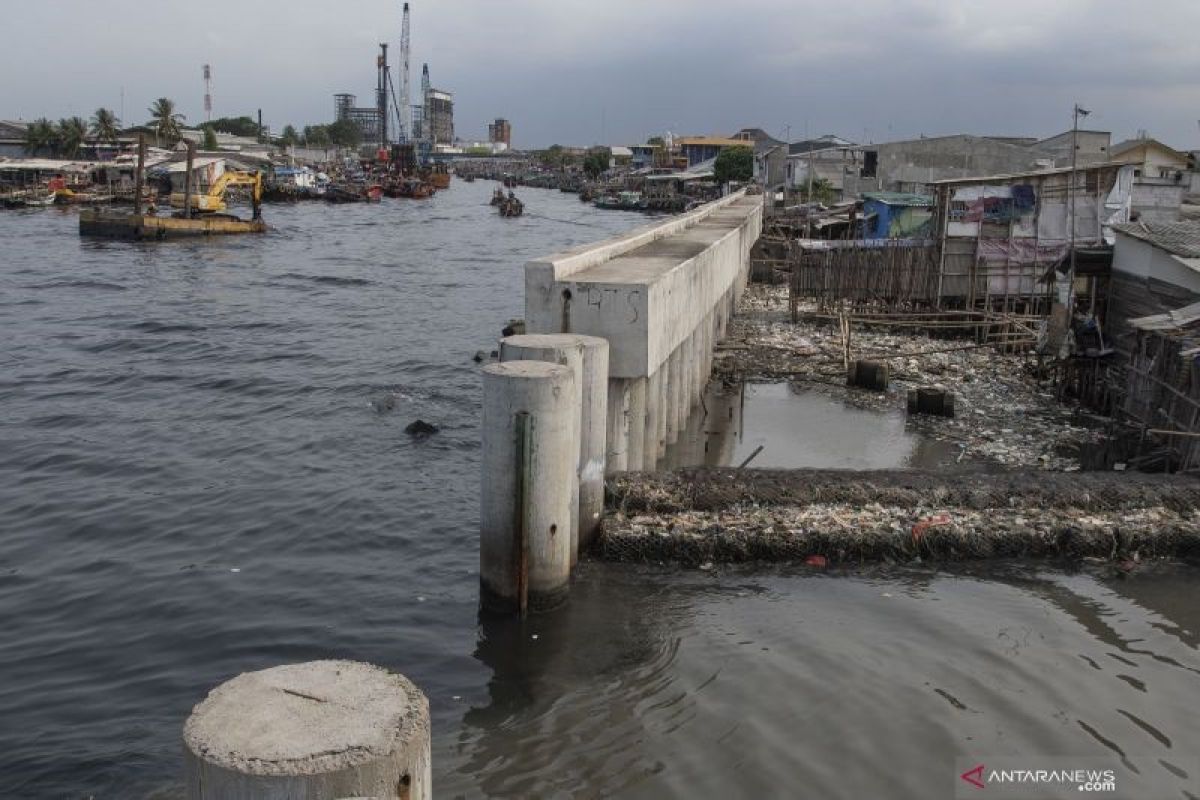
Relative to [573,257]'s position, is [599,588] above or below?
below

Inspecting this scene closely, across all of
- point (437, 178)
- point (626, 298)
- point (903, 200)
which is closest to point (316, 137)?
point (437, 178)

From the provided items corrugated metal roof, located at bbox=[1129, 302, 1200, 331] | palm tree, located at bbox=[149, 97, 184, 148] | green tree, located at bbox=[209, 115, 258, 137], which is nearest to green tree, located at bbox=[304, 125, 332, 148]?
green tree, located at bbox=[209, 115, 258, 137]

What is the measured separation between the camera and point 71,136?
92.8 metres

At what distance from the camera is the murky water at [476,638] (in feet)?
25.4

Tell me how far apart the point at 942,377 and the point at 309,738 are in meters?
18.7

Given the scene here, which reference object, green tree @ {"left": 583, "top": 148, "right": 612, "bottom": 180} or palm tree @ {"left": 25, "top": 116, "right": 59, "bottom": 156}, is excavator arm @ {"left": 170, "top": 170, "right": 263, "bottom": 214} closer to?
palm tree @ {"left": 25, "top": 116, "right": 59, "bottom": 156}

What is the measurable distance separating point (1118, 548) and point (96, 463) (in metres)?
14.4

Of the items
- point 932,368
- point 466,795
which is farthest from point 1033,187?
point 466,795

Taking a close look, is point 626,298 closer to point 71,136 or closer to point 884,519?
point 884,519

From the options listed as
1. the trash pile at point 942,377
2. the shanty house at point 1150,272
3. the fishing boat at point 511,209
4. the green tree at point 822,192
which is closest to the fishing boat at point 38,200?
the fishing boat at point 511,209

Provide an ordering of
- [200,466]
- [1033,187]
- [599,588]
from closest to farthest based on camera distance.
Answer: [599,588] → [200,466] → [1033,187]

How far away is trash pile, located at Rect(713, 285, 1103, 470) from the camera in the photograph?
16.1 m

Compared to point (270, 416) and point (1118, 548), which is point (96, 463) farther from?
point (1118, 548)

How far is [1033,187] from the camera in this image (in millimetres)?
25281
